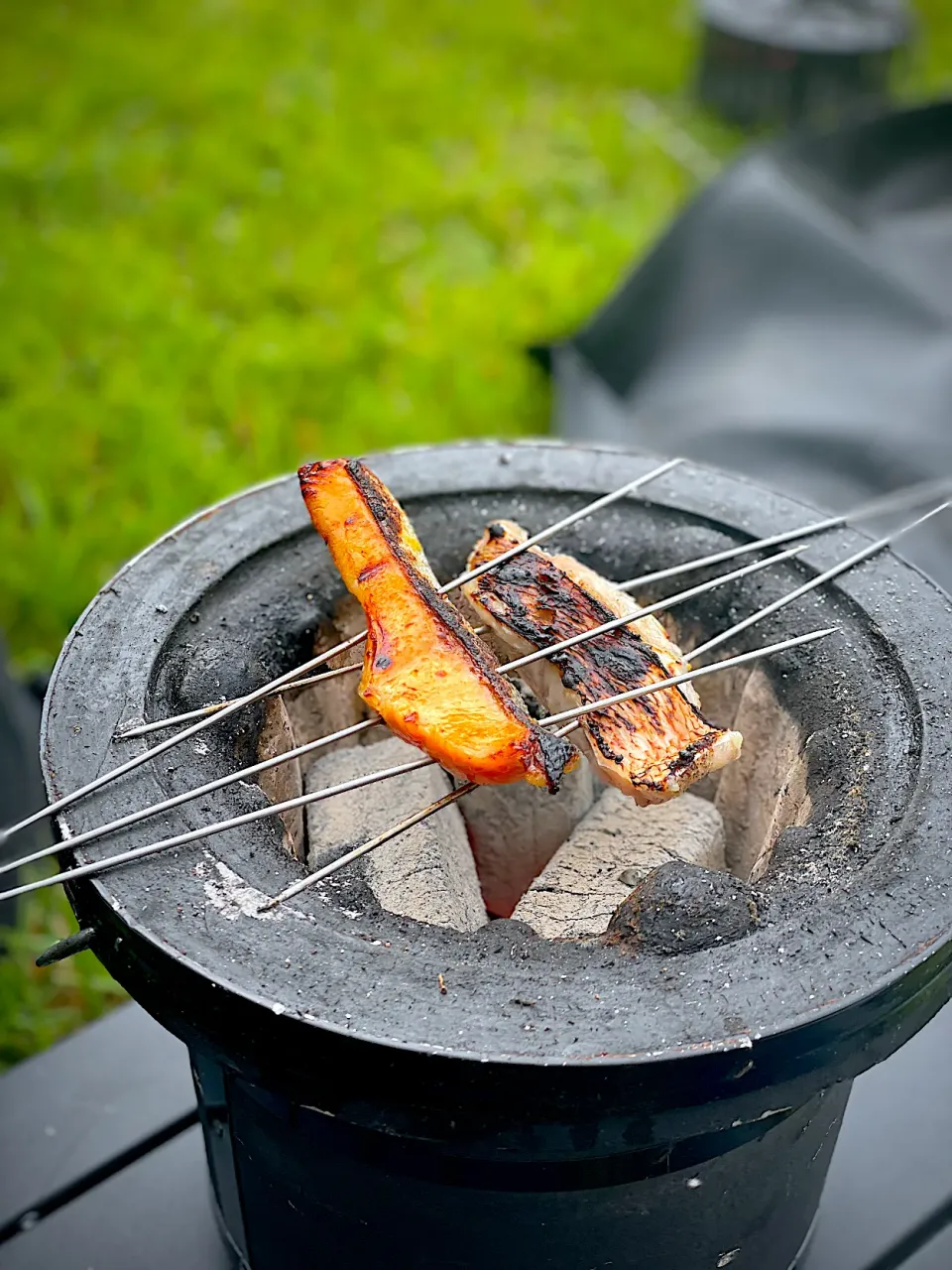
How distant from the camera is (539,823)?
2082 millimetres

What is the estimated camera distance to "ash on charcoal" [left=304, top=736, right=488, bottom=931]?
173 centimetres

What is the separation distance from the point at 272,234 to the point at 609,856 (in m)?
4.39

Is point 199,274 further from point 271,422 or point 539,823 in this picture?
point 539,823

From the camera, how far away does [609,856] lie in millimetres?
1890

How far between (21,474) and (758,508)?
2.93 m

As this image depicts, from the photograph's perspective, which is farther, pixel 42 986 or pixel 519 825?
pixel 42 986

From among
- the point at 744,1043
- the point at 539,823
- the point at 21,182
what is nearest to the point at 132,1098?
the point at 539,823

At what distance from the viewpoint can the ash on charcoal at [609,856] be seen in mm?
1729

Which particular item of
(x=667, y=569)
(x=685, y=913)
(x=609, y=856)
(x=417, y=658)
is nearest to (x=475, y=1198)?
(x=685, y=913)

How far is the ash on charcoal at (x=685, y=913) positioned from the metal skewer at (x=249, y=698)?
0.55 metres

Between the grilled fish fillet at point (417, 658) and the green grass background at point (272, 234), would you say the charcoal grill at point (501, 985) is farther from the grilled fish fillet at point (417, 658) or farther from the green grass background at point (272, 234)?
the green grass background at point (272, 234)

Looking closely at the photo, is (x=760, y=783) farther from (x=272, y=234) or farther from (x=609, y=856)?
(x=272, y=234)

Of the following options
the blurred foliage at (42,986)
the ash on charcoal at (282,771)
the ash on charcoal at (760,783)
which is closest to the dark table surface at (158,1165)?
the blurred foliage at (42,986)

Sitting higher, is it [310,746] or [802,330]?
[802,330]
